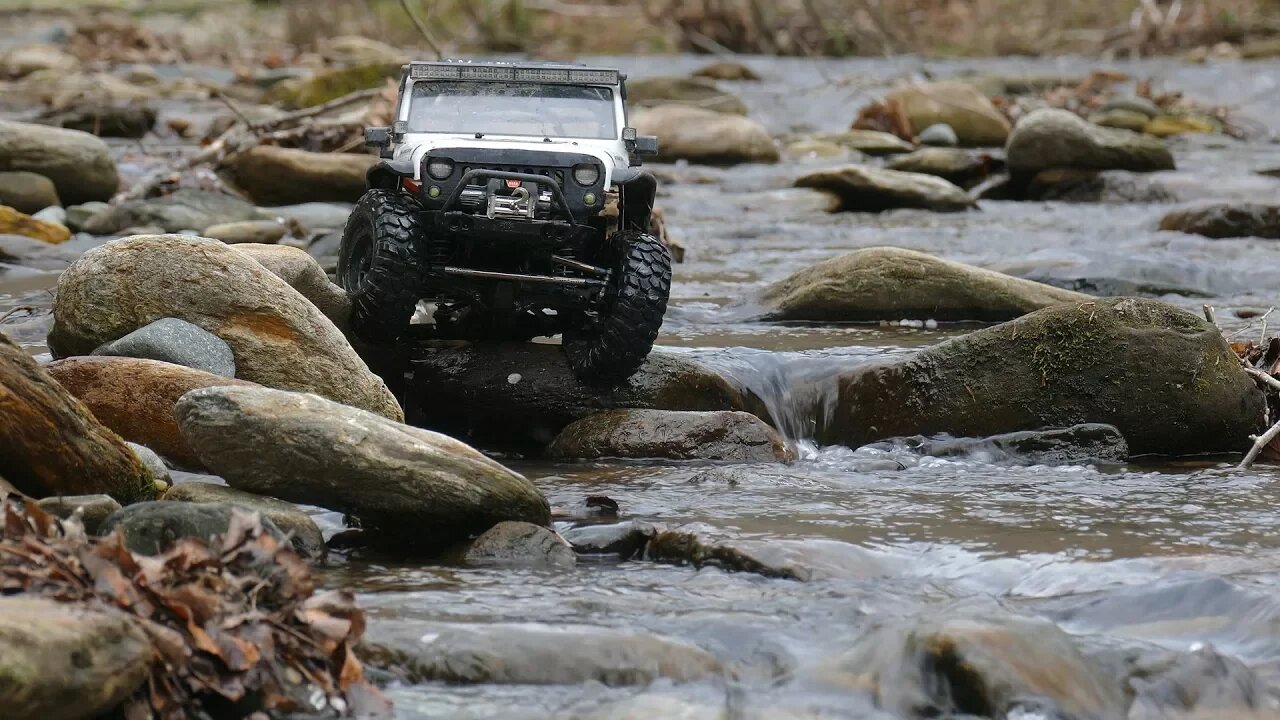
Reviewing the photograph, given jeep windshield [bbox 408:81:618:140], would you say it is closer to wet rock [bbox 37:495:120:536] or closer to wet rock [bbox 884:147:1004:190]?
wet rock [bbox 37:495:120:536]

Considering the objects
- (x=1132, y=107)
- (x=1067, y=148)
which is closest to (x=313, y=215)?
(x=1067, y=148)

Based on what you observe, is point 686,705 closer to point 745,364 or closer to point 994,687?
point 994,687

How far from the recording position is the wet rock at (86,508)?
5.26m

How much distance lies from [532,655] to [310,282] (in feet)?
11.8

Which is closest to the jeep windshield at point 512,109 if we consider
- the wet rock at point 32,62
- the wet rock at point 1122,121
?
the wet rock at point 1122,121

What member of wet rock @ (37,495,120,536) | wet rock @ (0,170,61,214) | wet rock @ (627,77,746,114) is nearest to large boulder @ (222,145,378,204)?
wet rock @ (0,170,61,214)

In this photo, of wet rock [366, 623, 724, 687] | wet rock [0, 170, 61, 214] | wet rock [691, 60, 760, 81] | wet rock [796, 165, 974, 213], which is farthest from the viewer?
wet rock [691, 60, 760, 81]

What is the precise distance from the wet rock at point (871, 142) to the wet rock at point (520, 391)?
1291cm

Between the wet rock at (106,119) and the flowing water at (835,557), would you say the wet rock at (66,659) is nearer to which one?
the flowing water at (835,557)

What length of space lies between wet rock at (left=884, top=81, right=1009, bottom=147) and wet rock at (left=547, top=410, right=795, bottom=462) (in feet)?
47.3

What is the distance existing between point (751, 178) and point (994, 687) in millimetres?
14815

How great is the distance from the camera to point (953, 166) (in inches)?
733

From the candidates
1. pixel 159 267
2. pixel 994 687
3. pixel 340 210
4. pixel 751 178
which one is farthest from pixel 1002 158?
pixel 994 687

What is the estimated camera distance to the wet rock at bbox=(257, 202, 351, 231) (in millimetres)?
13898
